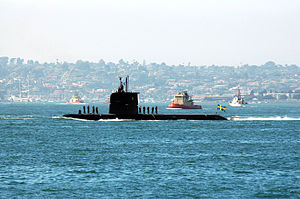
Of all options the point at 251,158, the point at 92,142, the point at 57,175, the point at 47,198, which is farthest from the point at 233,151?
the point at 47,198

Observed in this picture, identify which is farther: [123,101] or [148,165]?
[123,101]

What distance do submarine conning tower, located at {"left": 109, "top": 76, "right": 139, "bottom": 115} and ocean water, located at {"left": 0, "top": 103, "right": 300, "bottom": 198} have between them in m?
15.8

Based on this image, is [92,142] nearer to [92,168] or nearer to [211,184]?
[92,168]

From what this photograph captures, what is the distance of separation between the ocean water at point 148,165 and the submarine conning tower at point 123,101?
1577 centimetres

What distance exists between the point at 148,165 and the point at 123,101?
41.2 meters

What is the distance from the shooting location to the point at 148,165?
128 feet

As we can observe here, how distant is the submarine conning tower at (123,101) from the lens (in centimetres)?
7954

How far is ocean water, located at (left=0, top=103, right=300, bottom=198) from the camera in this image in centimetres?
3033

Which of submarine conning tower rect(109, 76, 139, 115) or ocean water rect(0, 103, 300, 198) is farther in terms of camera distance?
submarine conning tower rect(109, 76, 139, 115)

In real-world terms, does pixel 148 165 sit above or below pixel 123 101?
below

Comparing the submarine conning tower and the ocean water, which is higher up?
the submarine conning tower

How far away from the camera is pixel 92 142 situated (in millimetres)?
55219

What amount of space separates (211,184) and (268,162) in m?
10.2

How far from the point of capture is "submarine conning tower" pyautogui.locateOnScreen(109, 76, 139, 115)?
79.5 meters
